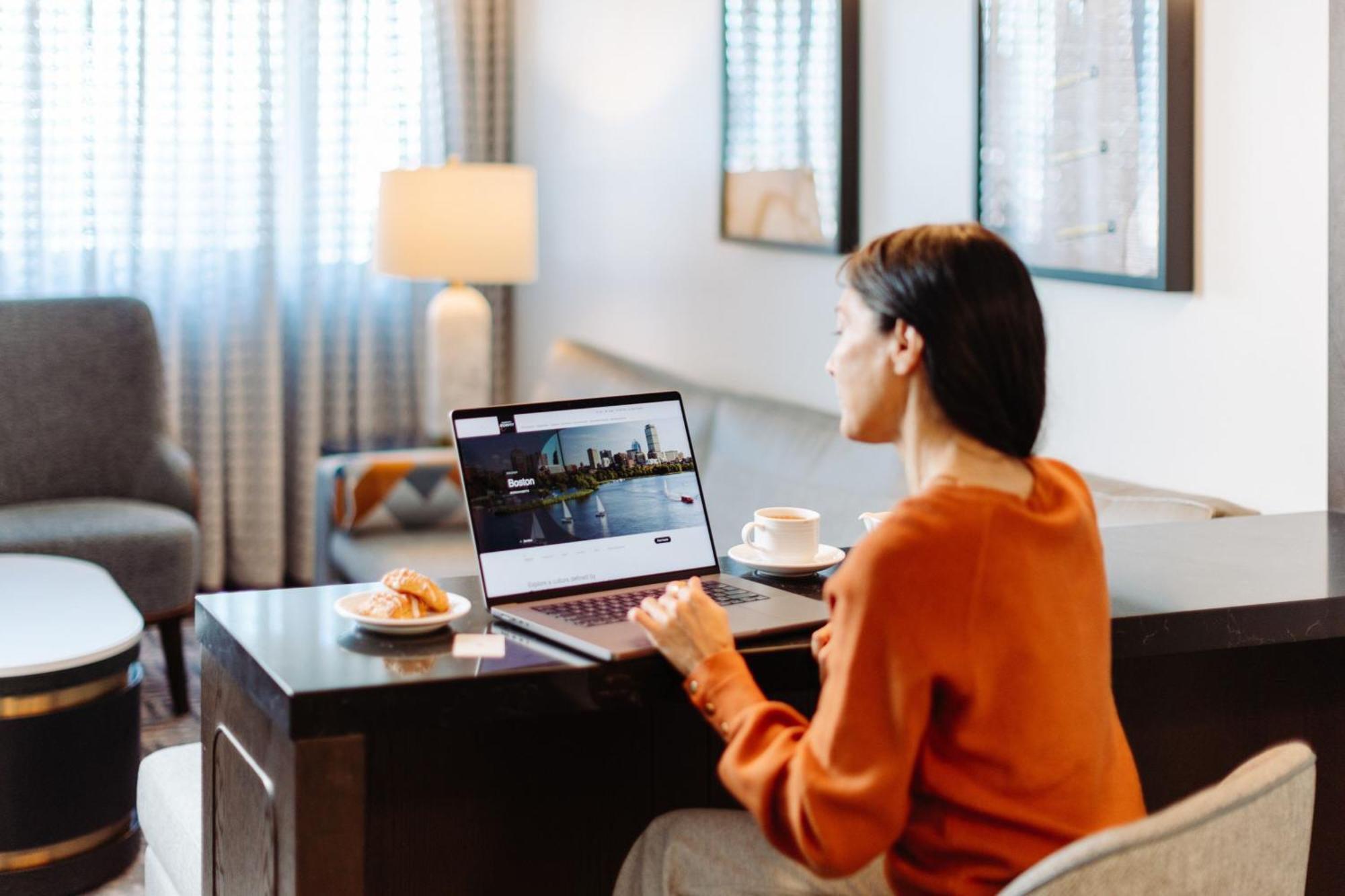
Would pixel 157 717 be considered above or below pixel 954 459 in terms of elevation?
below

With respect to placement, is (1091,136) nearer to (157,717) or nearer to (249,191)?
(157,717)

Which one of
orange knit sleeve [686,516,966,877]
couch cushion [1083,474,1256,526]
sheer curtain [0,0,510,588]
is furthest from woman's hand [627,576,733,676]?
sheer curtain [0,0,510,588]

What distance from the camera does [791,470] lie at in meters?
3.09

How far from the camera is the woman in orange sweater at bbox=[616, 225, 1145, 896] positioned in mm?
1184

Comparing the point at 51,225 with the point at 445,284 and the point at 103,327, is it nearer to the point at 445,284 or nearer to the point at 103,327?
the point at 103,327

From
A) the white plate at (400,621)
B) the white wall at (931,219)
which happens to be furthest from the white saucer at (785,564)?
the white wall at (931,219)

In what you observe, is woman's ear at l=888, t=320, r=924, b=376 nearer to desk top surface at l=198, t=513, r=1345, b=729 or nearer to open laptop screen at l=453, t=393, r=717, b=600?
desk top surface at l=198, t=513, r=1345, b=729

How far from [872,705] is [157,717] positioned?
2774 millimetres

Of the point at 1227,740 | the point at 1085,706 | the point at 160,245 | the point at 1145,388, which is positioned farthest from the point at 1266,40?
the point at 160,245

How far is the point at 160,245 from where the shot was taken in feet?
15.5

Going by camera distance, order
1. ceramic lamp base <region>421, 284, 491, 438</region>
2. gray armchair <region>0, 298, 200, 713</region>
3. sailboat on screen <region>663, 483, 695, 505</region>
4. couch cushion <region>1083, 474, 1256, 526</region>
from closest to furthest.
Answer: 1. sailboat on screen <region>663, 483, 695, 505</region>
2. couch cushion <region>1083, 474, 1256, 526</region>
3. gray armchair <region>0, 298, 200, 713</region>
4. ceramic lamp base <region>421, 284, 491, 438</region>

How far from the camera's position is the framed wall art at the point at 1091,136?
2373 millimetres

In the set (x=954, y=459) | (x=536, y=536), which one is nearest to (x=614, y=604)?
(x=536, y=536)

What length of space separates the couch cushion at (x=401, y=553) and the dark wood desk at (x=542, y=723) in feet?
5.82
